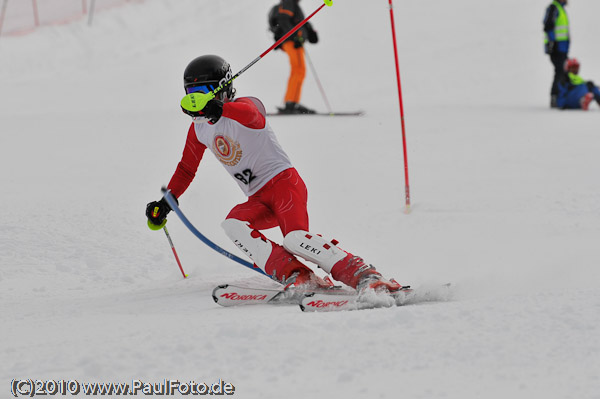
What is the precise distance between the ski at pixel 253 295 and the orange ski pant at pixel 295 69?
23.3 ft

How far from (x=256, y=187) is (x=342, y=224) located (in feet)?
5.82

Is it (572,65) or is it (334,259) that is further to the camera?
(572,65)

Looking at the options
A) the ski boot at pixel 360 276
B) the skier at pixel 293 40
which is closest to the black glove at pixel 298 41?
the skier at pixel 293 40

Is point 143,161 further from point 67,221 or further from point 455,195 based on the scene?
point 455,195

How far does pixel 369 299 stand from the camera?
3.34m

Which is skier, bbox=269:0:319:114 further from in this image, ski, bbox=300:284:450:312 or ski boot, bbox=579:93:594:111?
ski, bbox=300:284:450:312

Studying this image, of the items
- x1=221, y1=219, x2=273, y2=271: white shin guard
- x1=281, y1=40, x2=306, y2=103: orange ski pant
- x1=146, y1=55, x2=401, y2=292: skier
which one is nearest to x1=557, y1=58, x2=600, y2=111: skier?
x1=281, y1=40, x2=306, y2=103: orange ski pant

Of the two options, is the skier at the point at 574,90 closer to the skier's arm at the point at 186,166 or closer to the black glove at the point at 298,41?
the black glove at the point at 298,41

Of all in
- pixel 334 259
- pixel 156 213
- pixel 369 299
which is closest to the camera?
pixel 369 299

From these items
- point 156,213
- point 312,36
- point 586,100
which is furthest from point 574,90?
point 156,213

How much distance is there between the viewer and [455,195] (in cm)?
628

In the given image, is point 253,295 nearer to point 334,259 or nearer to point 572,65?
point 334,259

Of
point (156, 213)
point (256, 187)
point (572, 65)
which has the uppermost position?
point (572, 65)

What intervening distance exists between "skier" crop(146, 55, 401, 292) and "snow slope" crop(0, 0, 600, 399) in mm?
414
